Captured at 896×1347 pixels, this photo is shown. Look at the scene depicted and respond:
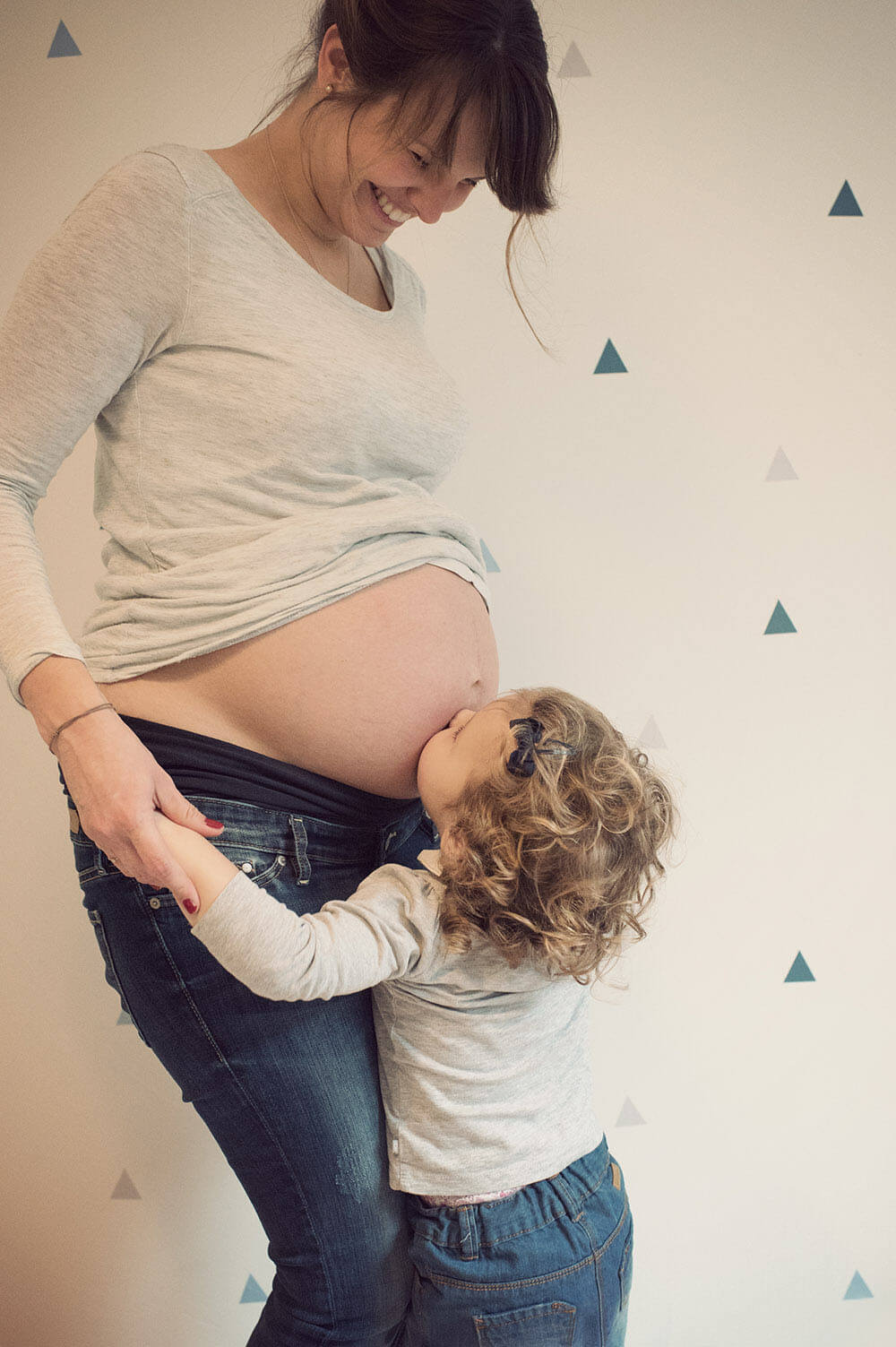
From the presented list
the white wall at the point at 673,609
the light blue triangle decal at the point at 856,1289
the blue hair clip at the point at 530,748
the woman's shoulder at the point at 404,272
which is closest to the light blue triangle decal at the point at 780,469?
the white wall at the point at 673,609

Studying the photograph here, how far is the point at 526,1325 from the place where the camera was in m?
0.88

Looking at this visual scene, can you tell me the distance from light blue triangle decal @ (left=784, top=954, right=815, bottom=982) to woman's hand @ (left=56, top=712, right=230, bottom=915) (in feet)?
3.39

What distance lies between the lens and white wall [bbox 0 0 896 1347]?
1304mm

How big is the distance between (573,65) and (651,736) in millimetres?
920

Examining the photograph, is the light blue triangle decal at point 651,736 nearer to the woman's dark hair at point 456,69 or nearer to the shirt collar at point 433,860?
the shirt collar at point 433,860

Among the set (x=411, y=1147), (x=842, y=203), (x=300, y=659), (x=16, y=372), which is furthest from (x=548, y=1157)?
(x=842, y=203)

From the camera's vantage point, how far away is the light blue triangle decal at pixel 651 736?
55.1 inches

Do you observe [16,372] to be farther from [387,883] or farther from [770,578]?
[770,578]

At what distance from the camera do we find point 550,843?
34.3 inches

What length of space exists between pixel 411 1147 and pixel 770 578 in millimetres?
914

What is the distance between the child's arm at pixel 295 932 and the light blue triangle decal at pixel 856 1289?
1.15 meters

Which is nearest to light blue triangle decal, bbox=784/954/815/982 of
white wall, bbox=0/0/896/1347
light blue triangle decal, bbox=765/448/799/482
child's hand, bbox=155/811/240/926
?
white wall, bbox=0/0/896/1347

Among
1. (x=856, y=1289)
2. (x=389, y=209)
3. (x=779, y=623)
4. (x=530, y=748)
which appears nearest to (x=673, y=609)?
(x=779, y=623)

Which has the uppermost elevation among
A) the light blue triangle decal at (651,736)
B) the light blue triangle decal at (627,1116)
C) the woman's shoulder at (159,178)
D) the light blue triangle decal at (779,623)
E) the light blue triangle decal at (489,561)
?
the woman's shoulder at (159,178)
